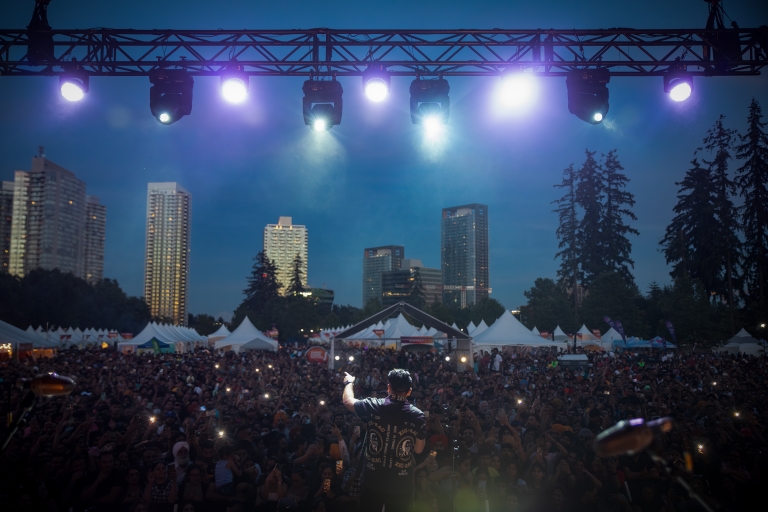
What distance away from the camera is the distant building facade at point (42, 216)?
394 feet

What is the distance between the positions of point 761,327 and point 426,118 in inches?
1362

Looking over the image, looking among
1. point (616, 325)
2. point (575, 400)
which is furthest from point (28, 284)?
point (575, 400)

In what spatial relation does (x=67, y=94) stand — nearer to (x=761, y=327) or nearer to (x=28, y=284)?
(x=761, y=327)

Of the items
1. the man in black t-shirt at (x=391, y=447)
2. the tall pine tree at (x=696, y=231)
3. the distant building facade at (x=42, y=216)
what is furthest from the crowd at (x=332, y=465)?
the distant building facade at (x=42, y=216)

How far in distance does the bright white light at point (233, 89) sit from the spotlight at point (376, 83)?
1.96 meters

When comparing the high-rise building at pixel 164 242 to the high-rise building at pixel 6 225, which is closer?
the high-rise building at pixel 6 225

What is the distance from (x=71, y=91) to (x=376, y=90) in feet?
15.8

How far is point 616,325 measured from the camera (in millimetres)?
37469

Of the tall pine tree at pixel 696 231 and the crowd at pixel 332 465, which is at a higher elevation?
the tall pine tree at pixel 696 231

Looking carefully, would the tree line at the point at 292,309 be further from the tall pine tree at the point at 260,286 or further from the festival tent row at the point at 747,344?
the festival tent row at the point at 747,344

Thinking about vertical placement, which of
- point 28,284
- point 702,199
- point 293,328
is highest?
point 702,199

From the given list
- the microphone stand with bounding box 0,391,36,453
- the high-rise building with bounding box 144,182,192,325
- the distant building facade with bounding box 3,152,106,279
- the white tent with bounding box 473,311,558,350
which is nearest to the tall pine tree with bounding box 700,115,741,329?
the white tent with bounding box 473,311,558,350

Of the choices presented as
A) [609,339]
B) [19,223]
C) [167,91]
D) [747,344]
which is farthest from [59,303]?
[19,223]

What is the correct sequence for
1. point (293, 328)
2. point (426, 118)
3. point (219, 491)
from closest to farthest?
point (219, 491) → point (426, 118) → point (293, 328)
